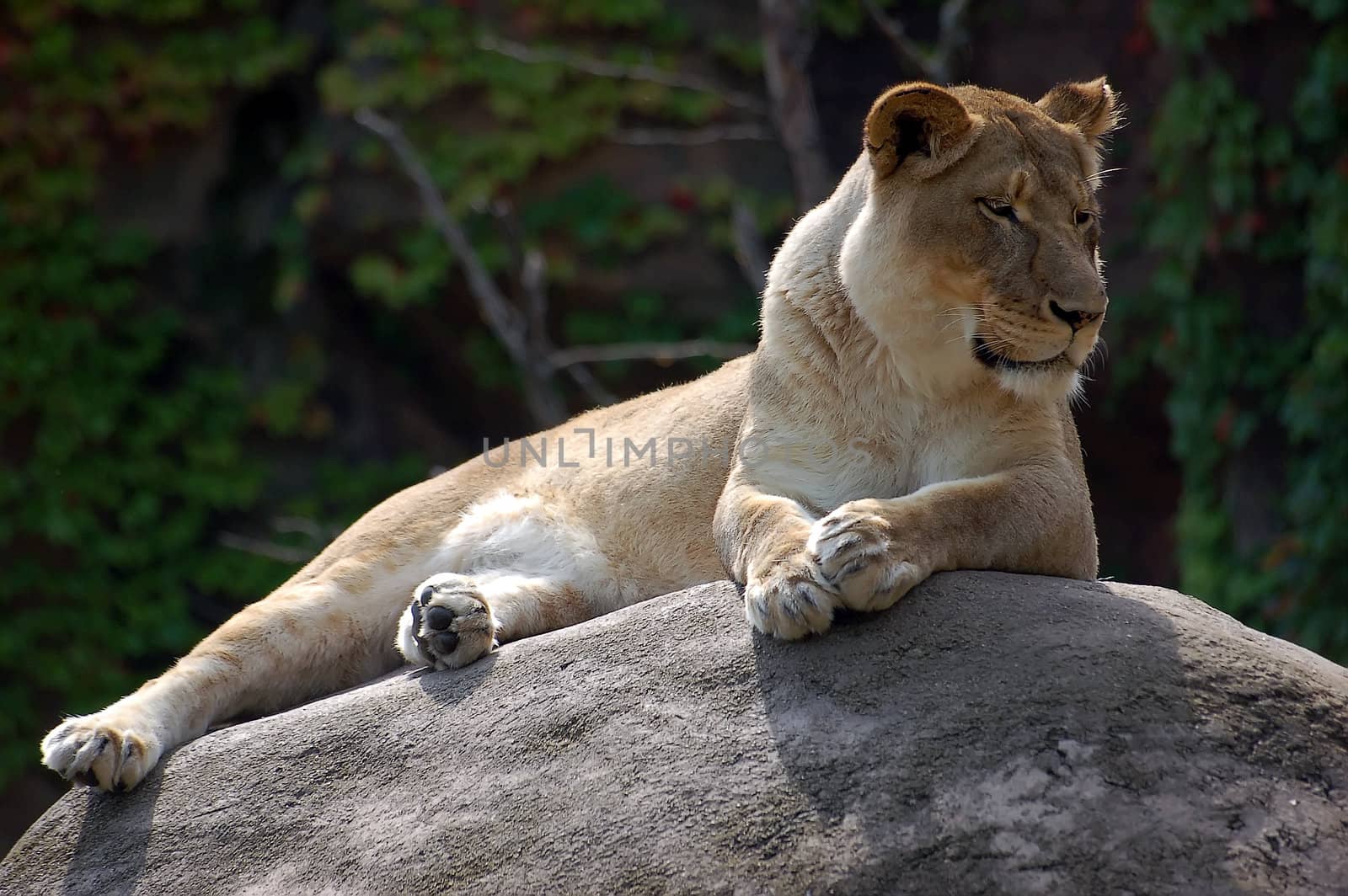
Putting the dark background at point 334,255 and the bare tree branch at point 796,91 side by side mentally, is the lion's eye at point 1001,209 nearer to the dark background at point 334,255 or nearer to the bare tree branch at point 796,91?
the bare tree branch at point 796,91

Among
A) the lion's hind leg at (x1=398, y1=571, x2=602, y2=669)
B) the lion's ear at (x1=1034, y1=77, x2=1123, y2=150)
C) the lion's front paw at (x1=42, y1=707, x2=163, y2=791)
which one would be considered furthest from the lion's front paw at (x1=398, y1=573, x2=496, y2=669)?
the lion's ear at (x1=1034, y1=77, x2=1123, y2=150)

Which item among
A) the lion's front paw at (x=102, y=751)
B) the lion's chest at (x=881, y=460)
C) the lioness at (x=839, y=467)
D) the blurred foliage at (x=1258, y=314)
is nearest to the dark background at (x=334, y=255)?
the blurred foliage at (x=1258, y=314)

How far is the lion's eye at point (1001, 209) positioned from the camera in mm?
3170

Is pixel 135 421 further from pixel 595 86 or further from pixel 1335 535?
pixel 1335 535

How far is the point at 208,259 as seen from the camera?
9234 millimetres

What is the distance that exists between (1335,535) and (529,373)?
4.08 meters

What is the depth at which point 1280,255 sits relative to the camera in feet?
21.5

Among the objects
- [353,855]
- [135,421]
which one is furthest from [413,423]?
[353,855]

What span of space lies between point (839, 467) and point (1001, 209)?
737 millimetres

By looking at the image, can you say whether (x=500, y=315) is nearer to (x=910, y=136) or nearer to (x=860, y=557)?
(x=910, y=136)

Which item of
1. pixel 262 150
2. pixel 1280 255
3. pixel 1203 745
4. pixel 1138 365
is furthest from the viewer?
pixel 262 150

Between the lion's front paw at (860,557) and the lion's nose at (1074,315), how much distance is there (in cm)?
66

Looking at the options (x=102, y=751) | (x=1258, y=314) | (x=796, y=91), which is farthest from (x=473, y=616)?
(x=1258, y=314)

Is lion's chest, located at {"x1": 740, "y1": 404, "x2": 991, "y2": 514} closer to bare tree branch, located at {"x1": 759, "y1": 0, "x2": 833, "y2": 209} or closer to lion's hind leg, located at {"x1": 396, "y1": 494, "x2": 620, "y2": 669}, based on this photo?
lion's hind leg, located at {"x1": 396, "y1": 494, "x2": 620, "y2": 669}
